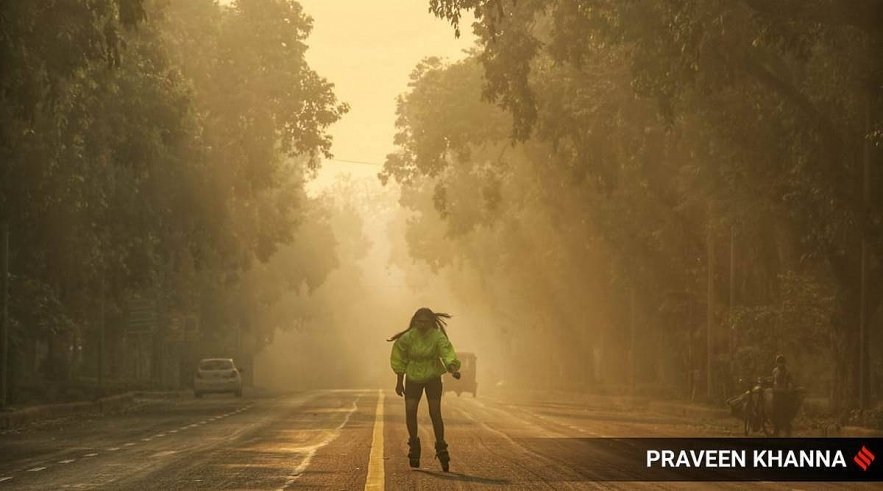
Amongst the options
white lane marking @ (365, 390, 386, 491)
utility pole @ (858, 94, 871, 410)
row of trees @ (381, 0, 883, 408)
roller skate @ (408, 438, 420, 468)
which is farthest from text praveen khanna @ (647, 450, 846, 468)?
utility pole @ (858, 94, 871, 410)

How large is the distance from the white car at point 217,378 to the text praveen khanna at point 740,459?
1564 inches

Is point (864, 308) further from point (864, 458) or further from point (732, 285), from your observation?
point (732, 285)

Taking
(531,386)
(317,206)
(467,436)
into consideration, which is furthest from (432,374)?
(317,206)

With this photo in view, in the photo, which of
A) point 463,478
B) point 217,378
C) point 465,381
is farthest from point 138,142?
point 465,381

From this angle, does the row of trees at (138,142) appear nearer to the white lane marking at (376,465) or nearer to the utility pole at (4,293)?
the utility pole at (4,293)

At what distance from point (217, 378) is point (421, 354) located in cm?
4593

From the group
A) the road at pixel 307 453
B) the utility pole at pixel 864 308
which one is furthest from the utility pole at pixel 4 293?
the utility pole at pixel 864 308

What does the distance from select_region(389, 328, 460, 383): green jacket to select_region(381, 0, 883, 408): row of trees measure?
8.21 m

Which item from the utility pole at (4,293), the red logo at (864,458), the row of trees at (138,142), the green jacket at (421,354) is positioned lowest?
the red logo at (864,458)

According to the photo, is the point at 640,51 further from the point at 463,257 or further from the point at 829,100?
the point at 463,257

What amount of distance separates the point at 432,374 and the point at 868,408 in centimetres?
1582

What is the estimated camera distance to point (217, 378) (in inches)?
2571

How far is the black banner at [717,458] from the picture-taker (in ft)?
66.9

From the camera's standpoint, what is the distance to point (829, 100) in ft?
107
